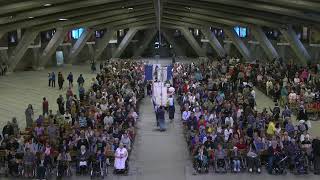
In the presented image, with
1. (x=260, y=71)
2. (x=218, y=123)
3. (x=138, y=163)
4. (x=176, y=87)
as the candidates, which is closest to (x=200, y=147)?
(x=138, y=163)

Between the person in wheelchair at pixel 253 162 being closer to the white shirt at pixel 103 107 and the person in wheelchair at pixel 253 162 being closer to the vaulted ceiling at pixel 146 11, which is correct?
the white shirt at pixel 103 107

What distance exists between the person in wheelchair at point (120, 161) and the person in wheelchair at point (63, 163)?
136 centimetres

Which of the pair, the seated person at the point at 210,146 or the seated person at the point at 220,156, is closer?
the seated person at the point at 220,156

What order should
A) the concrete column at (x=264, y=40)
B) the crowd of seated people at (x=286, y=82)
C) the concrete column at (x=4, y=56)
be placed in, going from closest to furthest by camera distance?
the crowd of seated people at (x=286, y=82) → the concrete column at (x=4, y=56) → the concrete column at (x=264, y=40)

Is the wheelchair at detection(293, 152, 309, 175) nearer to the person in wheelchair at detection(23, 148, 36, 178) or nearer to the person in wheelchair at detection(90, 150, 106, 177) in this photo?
the person in wheelchair at detection(90, 150, 106, 177)

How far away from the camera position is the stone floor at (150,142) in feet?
49.5

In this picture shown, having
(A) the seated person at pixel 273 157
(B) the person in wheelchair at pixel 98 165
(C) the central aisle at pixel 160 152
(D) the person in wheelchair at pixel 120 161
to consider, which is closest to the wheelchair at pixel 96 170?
(B) the person in wheelchair at pixel 98 165

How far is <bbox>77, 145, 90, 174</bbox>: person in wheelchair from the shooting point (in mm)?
15242

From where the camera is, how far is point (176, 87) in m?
32.5

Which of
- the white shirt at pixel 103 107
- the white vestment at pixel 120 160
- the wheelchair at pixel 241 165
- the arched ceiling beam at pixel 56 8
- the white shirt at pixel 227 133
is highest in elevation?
the arched ceiling beam at pixel 56 8

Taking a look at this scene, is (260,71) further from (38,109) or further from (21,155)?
(21,155)

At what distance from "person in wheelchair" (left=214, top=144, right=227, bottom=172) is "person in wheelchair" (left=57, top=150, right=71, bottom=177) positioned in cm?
429

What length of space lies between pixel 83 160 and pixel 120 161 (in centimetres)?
106

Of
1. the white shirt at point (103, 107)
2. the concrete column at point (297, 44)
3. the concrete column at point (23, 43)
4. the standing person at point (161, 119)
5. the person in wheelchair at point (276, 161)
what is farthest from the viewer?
the concrete column at point (23, 43)
